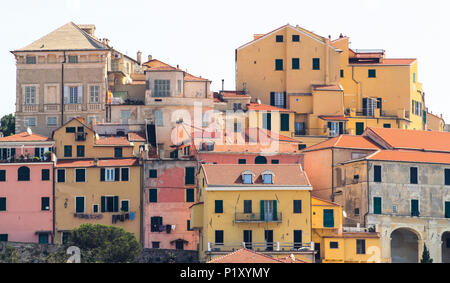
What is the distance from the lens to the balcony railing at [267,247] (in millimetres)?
67812

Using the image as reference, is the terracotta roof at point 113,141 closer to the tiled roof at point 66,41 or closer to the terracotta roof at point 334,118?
the tiled roof at point 66,41

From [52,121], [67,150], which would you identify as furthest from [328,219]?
[52,121]

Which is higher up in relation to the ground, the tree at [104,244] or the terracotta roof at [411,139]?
the terracotta roof at [411,139]

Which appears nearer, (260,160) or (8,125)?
(260,160)

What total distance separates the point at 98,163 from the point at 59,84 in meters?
11.8

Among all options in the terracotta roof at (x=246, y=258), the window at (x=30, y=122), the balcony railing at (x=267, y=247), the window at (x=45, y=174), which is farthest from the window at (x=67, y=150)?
the terracotta roof at (x=246, y=258)

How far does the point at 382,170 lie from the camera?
74.1m

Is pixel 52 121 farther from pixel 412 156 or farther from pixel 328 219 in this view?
pixel 412 156

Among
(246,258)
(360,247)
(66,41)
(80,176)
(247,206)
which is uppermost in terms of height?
(66,41)

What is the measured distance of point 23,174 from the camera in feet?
247

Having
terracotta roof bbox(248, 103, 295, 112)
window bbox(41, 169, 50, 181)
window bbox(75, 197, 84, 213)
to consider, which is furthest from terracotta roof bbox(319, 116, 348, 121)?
window bbox(41, 169, 50, 181)

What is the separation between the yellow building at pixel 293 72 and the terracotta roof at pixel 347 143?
26.9 ft

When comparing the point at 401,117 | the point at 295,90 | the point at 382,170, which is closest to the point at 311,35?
the point at 295,90

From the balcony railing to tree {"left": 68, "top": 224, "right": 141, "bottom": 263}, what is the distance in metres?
5.29
